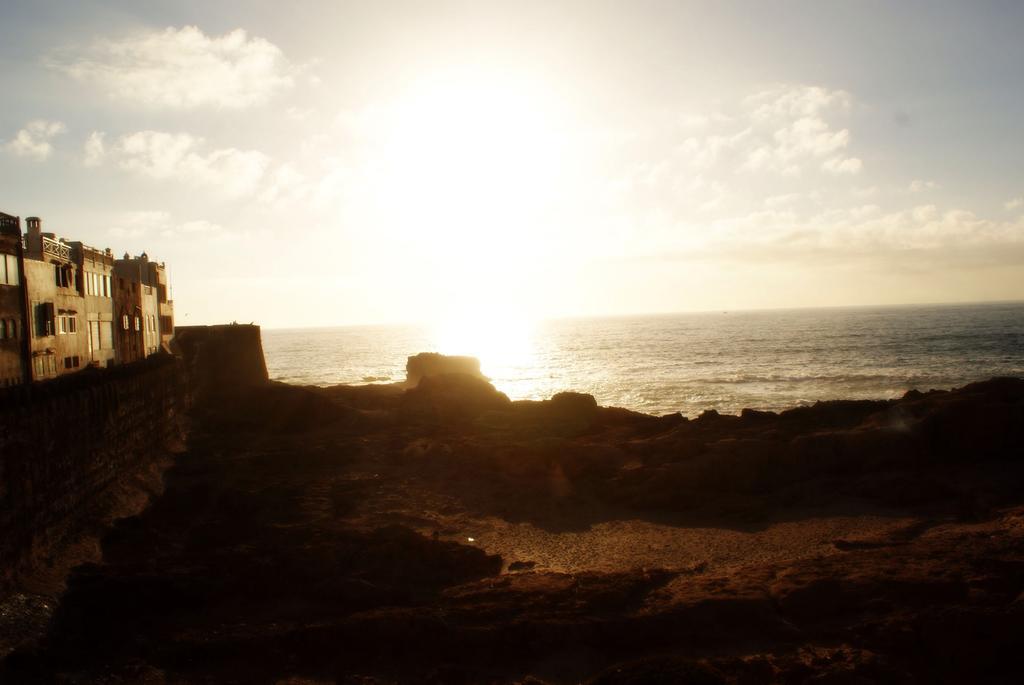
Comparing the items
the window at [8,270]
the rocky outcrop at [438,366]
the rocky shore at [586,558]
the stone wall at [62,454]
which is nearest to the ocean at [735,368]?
the rocky outcrop at [438,366]

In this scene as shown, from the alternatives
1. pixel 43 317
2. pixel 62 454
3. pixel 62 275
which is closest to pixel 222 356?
pixel 62 275

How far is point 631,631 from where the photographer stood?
13641 mm

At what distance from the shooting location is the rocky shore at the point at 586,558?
1277 centimetres

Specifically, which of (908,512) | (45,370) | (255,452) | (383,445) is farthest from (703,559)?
(45,370)

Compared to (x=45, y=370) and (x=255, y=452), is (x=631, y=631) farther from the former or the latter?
(x=45, y=370)

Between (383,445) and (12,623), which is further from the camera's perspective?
(383,445)

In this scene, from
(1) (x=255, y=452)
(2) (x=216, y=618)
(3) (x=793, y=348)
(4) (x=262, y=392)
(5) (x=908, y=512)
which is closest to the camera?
(2) (x=216, y=618)

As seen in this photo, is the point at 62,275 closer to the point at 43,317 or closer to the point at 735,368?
the point at 43,317

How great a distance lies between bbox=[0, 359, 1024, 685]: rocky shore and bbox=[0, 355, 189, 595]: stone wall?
1162 mm

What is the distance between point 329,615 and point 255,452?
18.1 m

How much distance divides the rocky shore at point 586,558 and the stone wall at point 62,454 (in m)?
1.16

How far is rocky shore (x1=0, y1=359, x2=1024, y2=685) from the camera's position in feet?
41.9

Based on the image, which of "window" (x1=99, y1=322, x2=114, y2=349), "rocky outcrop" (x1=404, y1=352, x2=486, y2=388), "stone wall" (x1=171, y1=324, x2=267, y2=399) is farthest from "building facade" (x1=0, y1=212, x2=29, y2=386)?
"rocky outcrop" (x1=404, y1=352, x2=486, y2=388)

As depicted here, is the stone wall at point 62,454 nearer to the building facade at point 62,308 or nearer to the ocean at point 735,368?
the building facade at point 62,308
